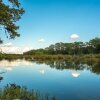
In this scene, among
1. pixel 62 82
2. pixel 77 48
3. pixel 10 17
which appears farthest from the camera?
pixel 77 48

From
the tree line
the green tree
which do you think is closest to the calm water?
the green tree

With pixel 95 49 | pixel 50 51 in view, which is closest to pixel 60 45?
pixel 50 51

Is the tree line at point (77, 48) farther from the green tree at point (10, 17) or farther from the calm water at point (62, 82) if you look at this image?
the green tree at point (10, 17)

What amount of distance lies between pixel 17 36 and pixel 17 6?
8.11ft

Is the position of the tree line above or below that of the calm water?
above

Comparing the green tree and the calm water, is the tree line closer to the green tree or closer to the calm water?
the calm water

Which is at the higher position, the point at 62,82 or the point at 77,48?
the point at 77,48

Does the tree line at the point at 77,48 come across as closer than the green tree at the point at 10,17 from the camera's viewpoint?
No

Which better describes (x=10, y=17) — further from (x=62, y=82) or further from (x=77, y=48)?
(x=77, y=48)

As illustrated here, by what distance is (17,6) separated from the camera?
1992cm

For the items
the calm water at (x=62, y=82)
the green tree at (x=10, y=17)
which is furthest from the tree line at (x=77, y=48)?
the green tree at (x=10, y=17)

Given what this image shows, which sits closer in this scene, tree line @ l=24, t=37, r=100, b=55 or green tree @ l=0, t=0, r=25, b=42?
green tree @ l=0, t=0, r=25, b=42

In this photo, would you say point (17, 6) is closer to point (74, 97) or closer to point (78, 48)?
point (74, 97)

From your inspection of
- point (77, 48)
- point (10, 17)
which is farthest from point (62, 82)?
point (77, 48)
